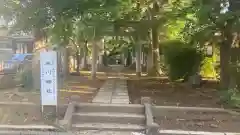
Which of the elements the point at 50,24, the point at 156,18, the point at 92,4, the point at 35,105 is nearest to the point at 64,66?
the point at 156,18

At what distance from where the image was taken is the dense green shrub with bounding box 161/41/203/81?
1652 cm

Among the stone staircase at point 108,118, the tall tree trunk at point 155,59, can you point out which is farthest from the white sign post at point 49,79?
the tall tree trunk at point 155,59

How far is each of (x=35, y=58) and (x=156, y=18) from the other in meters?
6.29

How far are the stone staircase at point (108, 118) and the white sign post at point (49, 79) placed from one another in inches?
25.3

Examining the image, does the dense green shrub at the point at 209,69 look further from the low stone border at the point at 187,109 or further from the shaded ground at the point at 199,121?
the shaded ground at the point at 199,121

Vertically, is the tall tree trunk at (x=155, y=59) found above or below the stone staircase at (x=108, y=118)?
above

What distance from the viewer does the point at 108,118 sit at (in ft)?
27.6

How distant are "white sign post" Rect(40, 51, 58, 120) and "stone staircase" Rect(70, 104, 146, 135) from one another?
64cm

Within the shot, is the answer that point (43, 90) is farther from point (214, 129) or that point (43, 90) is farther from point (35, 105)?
point (214, 129)

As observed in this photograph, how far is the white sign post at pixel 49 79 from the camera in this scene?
830 cm

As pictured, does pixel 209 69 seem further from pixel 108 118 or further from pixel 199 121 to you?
pixel 108 118

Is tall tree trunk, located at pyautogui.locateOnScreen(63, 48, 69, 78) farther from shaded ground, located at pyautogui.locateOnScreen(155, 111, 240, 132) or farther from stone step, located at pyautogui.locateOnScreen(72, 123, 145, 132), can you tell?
stone step, located at pyautogui.locateOnScreen(72, 123, 145, 132)

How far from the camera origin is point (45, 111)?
8.43 meters

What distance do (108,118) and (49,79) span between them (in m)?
1.63
